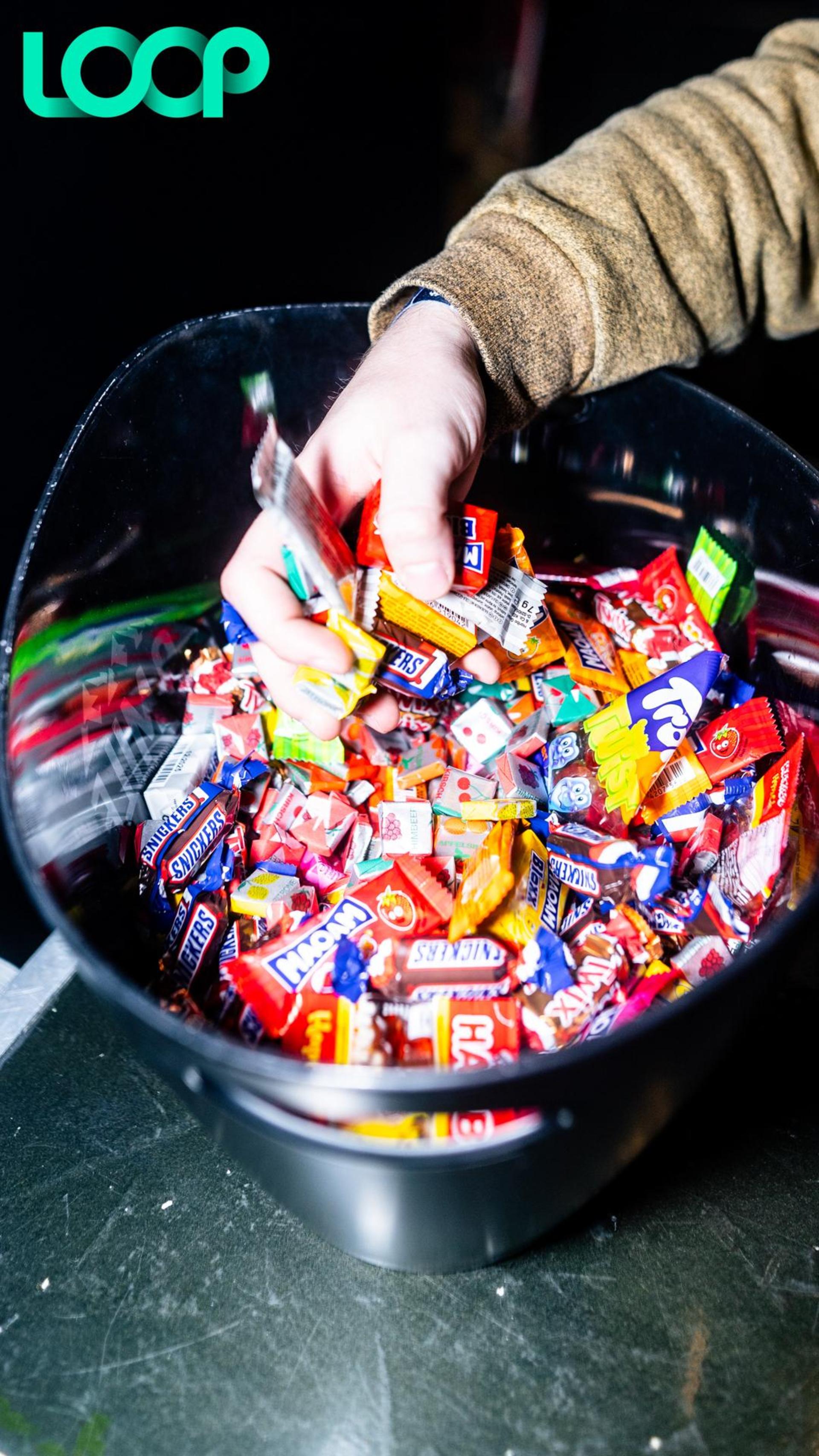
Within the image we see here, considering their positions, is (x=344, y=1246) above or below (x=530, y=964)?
below

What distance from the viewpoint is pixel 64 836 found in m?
0.74

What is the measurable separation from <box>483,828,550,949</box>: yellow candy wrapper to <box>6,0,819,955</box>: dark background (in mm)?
501

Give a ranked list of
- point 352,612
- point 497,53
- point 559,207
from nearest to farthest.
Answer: point 352,612 < point 559,207 < point 497,53

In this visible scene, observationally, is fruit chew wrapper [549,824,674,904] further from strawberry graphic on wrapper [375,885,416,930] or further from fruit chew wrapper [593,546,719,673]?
fruit chew wrapper [593,546,719,673]

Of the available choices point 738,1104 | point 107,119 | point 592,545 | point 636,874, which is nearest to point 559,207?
point 592,545

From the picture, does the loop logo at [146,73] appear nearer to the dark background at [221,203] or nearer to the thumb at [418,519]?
the dark background at [221,203]

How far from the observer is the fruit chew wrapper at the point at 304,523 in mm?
756

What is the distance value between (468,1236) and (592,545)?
2.42 ft

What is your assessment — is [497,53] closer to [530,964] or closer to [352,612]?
[352,612]

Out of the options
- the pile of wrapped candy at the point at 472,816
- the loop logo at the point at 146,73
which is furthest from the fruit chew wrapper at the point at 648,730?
the loop logo at the point at 146,73

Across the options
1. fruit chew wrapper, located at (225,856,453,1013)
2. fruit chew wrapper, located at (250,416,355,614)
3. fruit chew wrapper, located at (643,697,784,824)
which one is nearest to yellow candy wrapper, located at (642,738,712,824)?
fruit chew wrapper, located at (643,697,784,824)

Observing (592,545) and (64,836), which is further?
(592,545)

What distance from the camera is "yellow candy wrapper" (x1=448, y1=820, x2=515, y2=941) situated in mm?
792

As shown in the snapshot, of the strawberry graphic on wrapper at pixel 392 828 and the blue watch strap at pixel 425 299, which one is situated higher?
the blue watch strap at pixel 425 299
